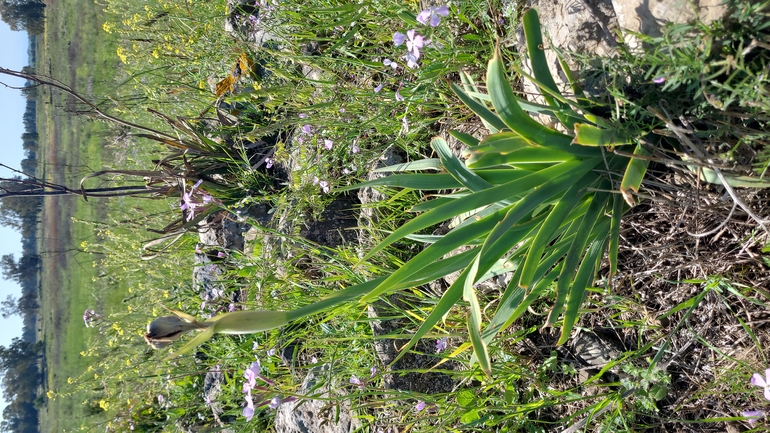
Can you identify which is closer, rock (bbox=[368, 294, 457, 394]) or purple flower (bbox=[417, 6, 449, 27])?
purple flower (bbox=[417, 6, 449, 27])

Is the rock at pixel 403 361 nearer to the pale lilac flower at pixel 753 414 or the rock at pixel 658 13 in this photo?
the pale lilac flower at pixel 753 414

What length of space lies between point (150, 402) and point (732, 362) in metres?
4.81

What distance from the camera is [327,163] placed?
111 inches

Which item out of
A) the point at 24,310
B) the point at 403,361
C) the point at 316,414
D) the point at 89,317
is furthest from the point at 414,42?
the point at 24,310

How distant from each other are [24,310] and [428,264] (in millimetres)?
22549

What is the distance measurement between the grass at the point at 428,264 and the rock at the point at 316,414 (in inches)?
2.5

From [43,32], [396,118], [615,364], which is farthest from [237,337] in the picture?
[43,32]

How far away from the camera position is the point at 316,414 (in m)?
2.77

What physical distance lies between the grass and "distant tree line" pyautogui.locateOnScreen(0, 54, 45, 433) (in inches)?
655

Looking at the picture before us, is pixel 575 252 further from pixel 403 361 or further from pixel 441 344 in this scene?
pixel 403 361

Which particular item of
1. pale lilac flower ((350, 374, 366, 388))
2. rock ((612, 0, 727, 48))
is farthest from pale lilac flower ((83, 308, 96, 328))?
rock ((612, 0, 727, 48))

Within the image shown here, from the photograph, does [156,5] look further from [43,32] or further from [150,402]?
[43,32]

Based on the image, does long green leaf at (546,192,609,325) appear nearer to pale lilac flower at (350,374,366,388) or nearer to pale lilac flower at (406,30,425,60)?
pale lilac flower at (406,30,425,60)

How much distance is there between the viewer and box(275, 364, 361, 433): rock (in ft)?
8.34
